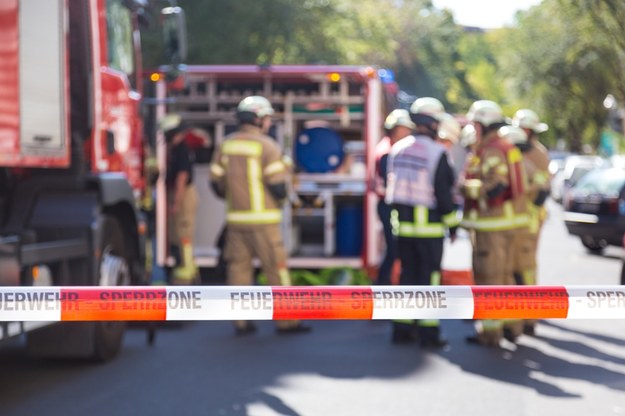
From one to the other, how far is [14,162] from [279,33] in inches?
1006

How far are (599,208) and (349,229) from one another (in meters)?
6.42

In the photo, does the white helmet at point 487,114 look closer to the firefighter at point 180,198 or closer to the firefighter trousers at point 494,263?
the firefighter trousers at point 494,263

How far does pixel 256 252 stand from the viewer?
35.7 feet

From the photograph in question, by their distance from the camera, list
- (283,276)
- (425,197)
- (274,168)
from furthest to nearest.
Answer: (283,276)
(274,168)
(425,197)

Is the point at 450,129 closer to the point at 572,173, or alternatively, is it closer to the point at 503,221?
the point at 503,221

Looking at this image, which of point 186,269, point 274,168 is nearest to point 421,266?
point 274,168

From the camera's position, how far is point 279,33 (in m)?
32.7

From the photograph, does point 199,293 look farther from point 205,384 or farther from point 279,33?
point 279,33

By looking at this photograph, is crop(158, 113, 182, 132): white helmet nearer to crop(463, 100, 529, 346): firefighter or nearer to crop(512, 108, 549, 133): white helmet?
crop(512, 108, 549, 133): white helmet

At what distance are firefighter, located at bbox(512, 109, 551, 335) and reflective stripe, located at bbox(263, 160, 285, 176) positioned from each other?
1947 mm

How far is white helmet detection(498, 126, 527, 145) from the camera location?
10.2 metres

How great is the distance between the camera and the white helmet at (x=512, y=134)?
1025cm

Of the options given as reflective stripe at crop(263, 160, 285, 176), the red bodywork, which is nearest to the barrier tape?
the red bodywork

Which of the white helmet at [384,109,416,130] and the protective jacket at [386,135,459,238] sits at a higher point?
the white helmet at [384,109,416,130]
